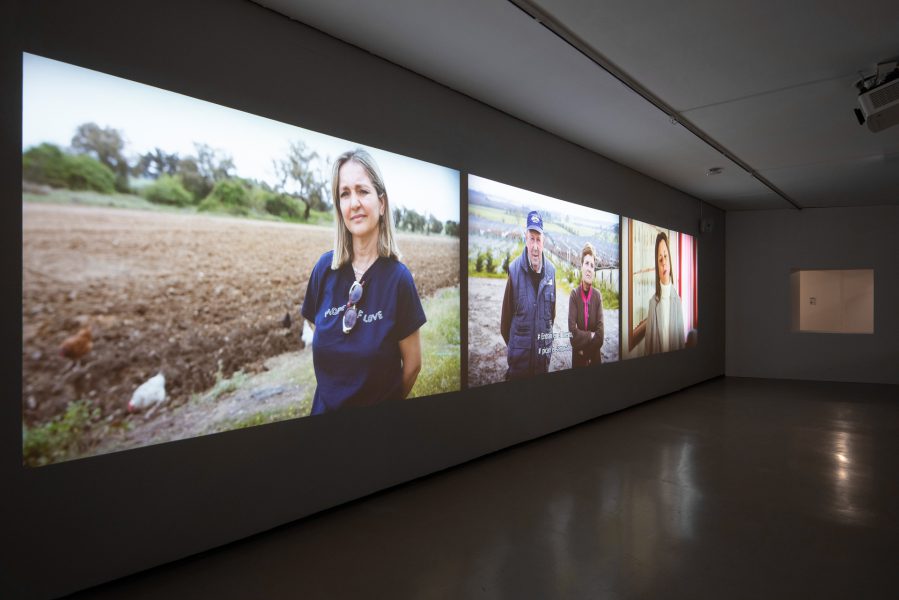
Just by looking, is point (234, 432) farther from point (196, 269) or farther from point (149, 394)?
point (196, 269)

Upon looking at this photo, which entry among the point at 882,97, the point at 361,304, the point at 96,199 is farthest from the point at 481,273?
the point at 882,97

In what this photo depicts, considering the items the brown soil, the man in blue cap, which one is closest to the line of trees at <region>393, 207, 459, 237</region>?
the brown soil

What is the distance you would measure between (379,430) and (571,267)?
299cm

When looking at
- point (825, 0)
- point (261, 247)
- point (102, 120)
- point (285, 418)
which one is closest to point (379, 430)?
point (285, 418)

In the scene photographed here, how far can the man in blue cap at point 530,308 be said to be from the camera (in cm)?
483

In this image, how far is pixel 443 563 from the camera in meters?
2.75

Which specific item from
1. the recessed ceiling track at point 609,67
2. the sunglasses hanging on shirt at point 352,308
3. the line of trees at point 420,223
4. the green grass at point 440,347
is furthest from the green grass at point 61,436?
the recessed ceiling track at point 609,67

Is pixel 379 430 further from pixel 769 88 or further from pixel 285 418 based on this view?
pixel 769 88

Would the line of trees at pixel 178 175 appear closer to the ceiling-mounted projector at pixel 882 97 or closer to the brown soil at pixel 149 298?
the brown soil at pixel 149 298

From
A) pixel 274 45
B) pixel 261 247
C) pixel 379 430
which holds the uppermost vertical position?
pixel 274 45

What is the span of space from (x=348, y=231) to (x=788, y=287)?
920 centimetres

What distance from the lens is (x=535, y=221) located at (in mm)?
5113

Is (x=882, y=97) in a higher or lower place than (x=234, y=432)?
higher

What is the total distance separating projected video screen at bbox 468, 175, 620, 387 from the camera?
4.51 meters
